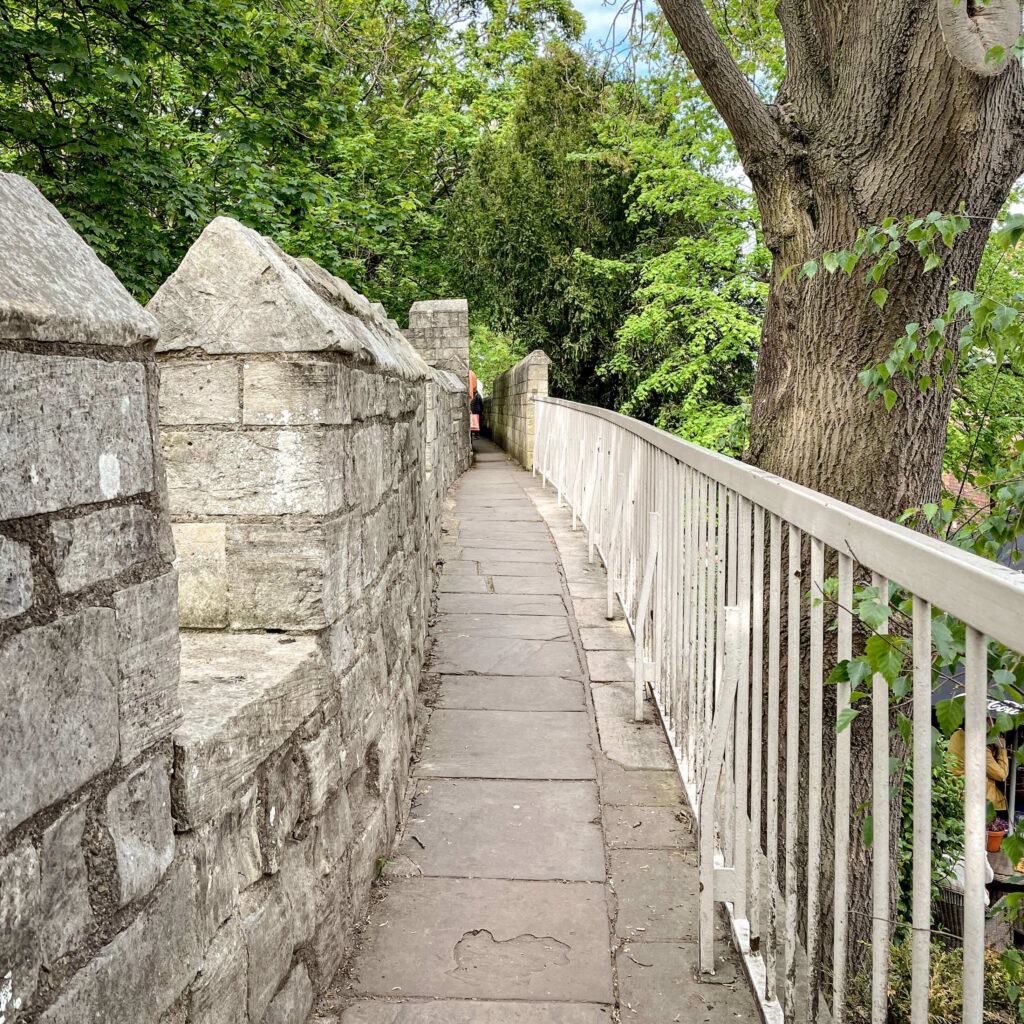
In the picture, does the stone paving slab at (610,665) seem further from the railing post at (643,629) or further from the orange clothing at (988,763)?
the orange clothing at (988,763)

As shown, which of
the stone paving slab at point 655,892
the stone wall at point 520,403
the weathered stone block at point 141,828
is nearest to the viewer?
the weathered stone block at point 141,828

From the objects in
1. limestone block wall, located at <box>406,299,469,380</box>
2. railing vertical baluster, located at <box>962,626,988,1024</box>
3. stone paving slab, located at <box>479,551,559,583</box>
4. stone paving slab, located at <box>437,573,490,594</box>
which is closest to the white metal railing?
railing vertical baluster, located at <box>962,626,988,1024</box>

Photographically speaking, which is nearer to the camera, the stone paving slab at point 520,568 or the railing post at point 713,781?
the railing post at point 713,781

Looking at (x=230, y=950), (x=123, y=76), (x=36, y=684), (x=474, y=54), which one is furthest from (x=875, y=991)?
(x=474, y=54)

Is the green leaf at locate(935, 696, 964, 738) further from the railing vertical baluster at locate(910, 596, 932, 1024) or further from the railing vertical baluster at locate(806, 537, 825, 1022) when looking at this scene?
the railing vertical baluster at locate(806, 537, 825, 1022)

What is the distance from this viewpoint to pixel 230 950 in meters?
1.72

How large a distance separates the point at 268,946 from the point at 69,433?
120 cm

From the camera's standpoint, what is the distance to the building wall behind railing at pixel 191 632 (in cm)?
114

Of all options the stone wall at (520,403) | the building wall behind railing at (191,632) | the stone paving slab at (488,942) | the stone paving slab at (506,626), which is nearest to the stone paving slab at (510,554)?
the stone paving slab at (506,626)

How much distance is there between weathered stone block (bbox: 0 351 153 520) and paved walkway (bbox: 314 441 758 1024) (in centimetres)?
154

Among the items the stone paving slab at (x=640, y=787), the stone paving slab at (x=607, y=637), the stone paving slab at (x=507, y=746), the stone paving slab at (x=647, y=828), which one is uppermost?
the stone paving slab at (x=607, y=637)

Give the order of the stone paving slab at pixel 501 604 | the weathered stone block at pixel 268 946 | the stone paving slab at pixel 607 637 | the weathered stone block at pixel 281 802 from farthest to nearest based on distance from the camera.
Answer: the stone paving slab at pixel 501 604 < the stone paving slab at pixel 607 637 < the weathered stone block at pixel 281 802 < the weathered stone block at pixel 268 946

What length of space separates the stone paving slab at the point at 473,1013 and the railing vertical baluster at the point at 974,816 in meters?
1.27

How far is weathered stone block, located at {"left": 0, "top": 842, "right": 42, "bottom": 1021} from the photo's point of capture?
1.06m
